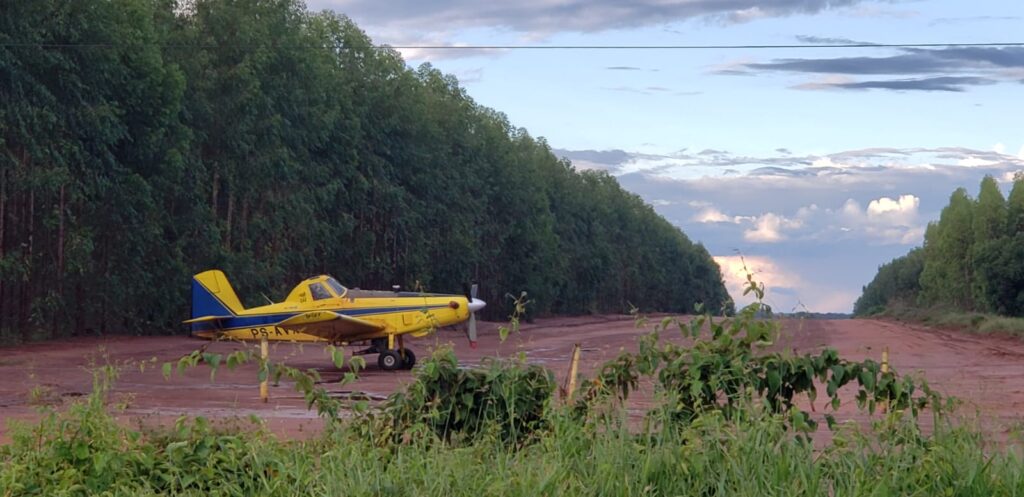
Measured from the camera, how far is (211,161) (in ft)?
124

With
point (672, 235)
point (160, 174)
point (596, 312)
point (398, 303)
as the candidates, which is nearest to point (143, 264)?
point (160, 174)

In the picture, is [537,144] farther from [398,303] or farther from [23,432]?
[23,432]

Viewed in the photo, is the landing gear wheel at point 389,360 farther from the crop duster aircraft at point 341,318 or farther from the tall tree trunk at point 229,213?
the tall tree trunk at point 229,213

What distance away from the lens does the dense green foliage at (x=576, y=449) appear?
672 centimetres

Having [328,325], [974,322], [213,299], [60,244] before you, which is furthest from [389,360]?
[974,322]

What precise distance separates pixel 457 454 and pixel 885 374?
2805mm

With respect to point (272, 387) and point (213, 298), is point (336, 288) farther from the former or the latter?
point (272, 387)

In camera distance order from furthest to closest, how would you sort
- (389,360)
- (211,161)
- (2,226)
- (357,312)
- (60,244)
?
(211,161)
(60,244)
(2,226)
(389,360)
(357,312)

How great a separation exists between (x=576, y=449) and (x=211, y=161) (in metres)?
32.4

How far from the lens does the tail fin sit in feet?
79.5

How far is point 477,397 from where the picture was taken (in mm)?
8109

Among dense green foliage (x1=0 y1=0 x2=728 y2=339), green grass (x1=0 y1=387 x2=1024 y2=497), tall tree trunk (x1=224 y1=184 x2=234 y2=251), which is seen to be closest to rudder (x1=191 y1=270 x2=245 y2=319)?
dense green foliage (x1=0 y1=0 x2=728 y2=339)

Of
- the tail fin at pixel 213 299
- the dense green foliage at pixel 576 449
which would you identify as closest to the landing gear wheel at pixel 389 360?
the tail fin at pixel 213 299

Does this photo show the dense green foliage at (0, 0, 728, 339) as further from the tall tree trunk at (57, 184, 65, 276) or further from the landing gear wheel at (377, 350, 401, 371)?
the landing gear wheel at (377, 350, 401, 371)
